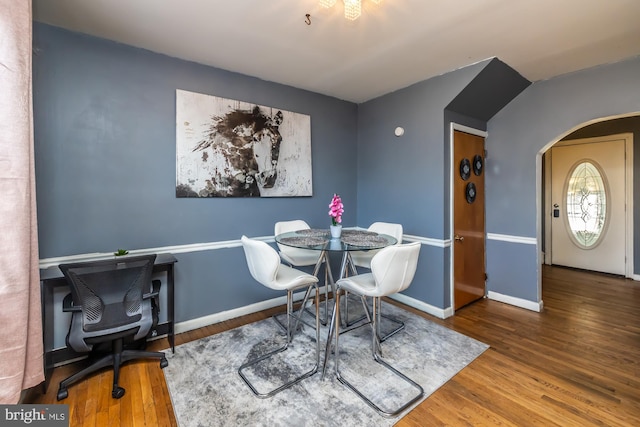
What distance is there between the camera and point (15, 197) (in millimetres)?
1403

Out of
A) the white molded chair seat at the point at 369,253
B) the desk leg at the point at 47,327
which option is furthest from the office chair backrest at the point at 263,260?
the desk leg at the point at 47,327

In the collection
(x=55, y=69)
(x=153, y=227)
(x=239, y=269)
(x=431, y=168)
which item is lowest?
(x=239, y=269)

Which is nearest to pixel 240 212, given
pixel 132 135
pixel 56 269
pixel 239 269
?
pixel 239 269

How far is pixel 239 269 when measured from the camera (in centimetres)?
304

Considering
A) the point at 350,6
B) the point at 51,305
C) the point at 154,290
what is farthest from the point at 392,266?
the point at 51,305

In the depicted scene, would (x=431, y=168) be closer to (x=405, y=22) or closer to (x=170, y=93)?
(x=405, y=22)

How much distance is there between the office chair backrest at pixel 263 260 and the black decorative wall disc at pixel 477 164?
273 centimetres

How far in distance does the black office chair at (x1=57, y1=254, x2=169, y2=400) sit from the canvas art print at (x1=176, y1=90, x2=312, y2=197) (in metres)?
0.92


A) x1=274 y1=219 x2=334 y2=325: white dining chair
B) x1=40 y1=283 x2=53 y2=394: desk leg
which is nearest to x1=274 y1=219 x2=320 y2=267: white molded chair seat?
x1=274 y1=219 x2=334 y2=325: white dining chair

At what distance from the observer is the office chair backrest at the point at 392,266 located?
1844 millimetres

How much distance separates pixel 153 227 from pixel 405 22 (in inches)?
104

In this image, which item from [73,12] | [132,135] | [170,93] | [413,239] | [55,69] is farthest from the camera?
[413,239]

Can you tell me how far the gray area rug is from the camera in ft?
5.57

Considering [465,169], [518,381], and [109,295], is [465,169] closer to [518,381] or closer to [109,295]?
[518,381]
